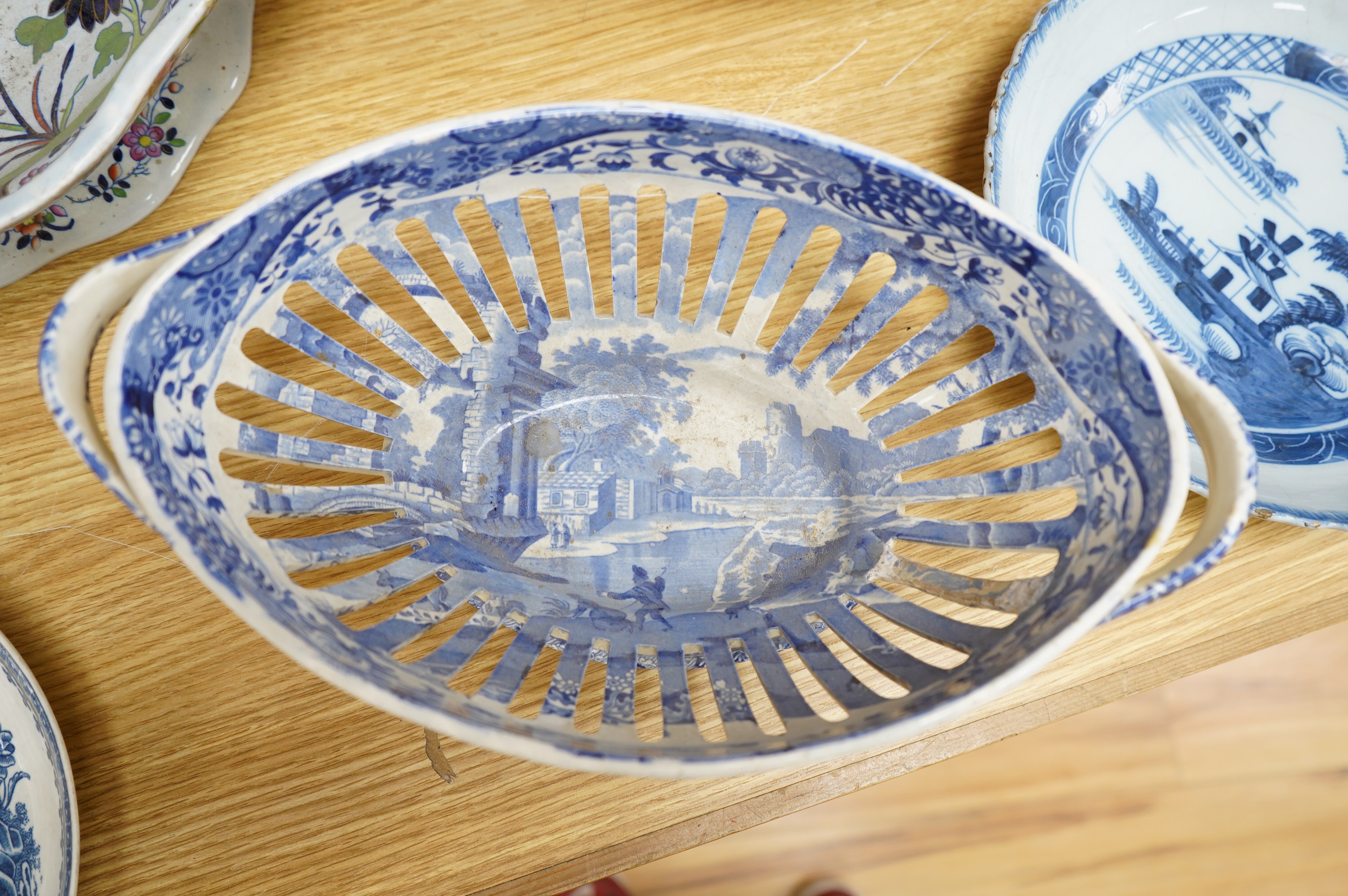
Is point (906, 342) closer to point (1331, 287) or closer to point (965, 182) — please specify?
point (965, 182)

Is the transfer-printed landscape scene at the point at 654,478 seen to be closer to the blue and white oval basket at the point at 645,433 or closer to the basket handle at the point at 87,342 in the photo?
the blue and white oval basket at the point at 645,433

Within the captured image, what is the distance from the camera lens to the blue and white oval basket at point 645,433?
1.29ft

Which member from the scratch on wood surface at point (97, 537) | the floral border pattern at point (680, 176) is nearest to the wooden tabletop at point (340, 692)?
the scratch on wood surface at point (97, 537)

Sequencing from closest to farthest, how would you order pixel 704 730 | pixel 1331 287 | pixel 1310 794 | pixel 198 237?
pixel 198 237 < pixel 704 730 < pixel 1331 287 < pixel 1310 794

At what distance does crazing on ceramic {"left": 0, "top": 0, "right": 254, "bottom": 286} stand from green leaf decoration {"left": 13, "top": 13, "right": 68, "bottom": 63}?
0.19ft

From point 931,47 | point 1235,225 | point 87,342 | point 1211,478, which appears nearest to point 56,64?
point 87,342

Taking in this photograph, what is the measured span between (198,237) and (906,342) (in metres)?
0.38

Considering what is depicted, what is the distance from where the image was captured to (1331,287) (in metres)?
0.60

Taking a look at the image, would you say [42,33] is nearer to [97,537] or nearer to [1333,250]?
[97,537]

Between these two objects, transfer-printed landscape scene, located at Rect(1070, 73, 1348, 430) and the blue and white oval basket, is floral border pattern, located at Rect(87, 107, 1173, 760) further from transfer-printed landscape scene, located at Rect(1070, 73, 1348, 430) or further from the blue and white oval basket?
transfer-printed landscape scene, located at Rect(1070, 73, 1348, 430)

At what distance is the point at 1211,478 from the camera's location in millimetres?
403

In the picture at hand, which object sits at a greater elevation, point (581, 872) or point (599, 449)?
point (599, 449)

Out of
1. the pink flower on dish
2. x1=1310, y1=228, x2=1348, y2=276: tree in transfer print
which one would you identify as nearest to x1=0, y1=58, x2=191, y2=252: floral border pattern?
the pink flower on dish

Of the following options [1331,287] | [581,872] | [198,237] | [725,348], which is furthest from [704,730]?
[1331,287]
